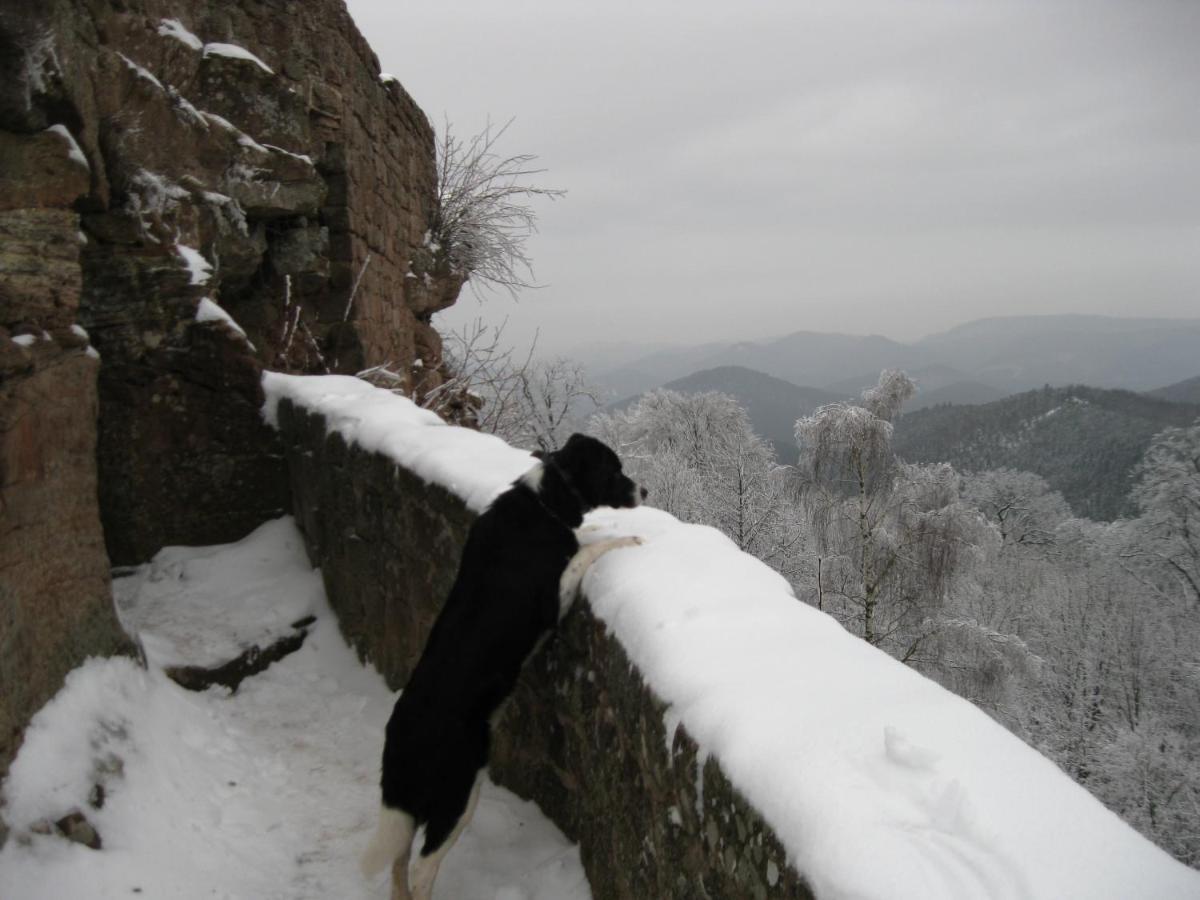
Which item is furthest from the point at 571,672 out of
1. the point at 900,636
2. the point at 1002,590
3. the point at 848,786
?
the point at 1002,590

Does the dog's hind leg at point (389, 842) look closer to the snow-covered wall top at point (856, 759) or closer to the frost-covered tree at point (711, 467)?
the snow-covered wall top at point (856, 759)

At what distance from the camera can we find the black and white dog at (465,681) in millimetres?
2496

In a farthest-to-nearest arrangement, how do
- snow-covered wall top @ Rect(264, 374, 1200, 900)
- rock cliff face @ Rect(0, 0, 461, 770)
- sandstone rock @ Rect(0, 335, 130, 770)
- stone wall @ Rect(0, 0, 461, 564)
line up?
stone wall @ Rect(0, 0, 461, 564) → rock cliff face @ Rect(0, 0, 461, 770) → sandstone rock @ Rect(0, 335, 130, 770) → snow-covered wall top @ Rect(264, 374, 1200, 900)

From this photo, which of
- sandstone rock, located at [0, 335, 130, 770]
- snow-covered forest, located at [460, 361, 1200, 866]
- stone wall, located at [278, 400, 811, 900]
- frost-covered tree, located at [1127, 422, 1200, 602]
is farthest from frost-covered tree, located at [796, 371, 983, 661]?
sandstone rock, located at [0, 335, 130, 770]

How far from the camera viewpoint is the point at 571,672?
8.34 feet

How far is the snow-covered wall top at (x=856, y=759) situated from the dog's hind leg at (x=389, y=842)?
3.13 ft

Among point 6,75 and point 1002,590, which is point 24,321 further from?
point 1002,590

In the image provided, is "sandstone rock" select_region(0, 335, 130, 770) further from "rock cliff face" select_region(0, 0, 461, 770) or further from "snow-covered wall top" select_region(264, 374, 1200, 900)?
"snow-covered wall top" select_region(264, 374, 1200, 900)

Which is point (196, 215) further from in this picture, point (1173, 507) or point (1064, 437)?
point (1064, 437)

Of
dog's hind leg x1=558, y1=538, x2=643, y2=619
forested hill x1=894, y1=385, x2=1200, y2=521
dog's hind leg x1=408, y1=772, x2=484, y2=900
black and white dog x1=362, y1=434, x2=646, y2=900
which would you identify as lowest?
forested hill x1=894, y1=385, x2=1200, y2=521

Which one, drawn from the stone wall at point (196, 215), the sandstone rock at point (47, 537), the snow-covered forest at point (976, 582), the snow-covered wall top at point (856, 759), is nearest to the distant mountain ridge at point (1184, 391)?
the snow-covered forest at point (976, 582)

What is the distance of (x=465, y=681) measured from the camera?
2.53m

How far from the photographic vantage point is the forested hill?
5528 centimetres

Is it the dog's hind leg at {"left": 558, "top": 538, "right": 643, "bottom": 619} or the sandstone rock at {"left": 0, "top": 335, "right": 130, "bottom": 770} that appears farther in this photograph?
the sandstone rock at {"left": 0, "top": 335, "right": 130, "bottom": 770}
